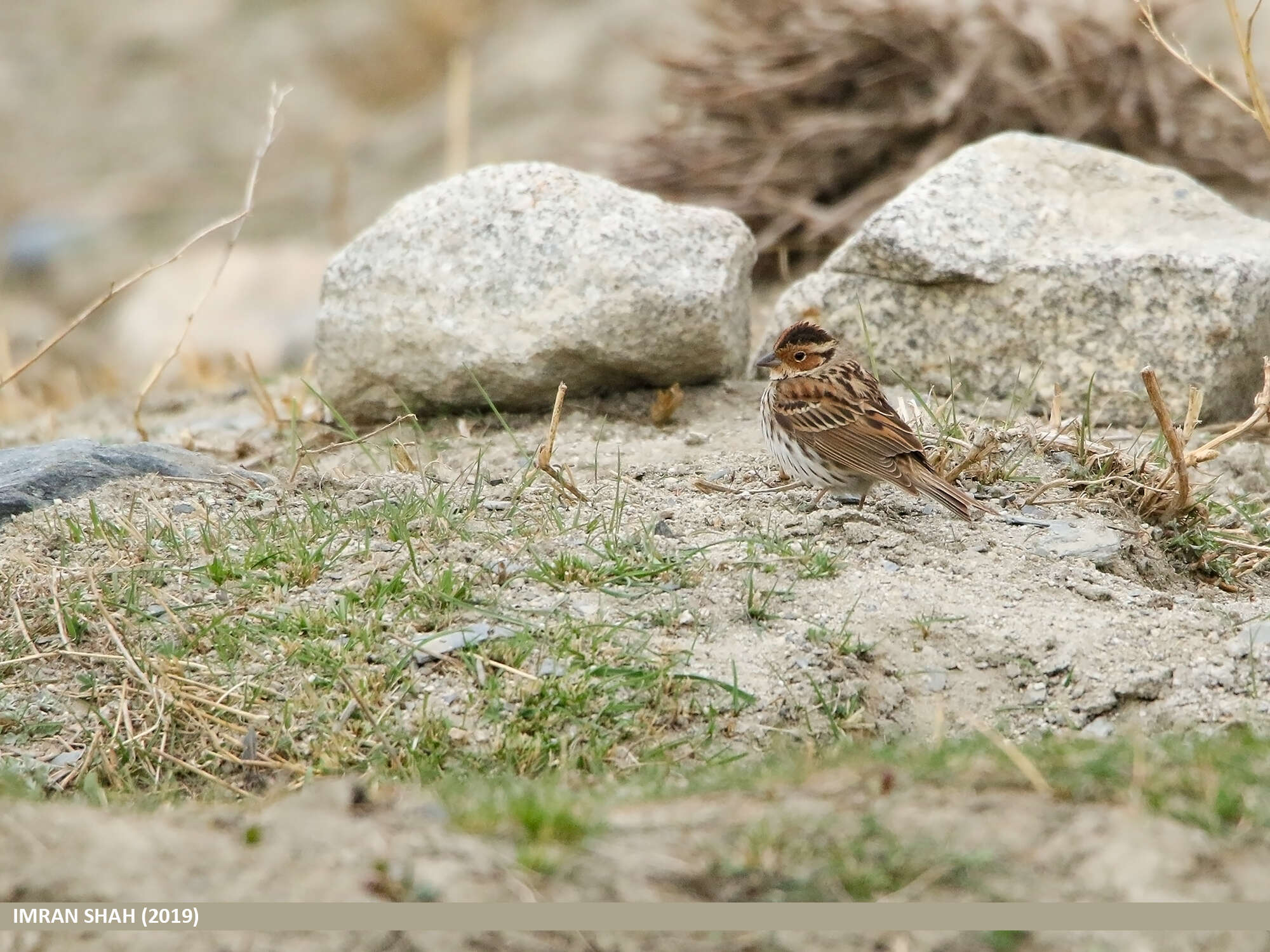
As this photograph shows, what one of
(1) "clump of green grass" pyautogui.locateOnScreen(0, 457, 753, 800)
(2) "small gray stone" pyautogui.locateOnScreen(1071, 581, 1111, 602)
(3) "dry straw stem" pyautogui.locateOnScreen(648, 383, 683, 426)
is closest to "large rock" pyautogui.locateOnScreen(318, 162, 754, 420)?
(3) "dry straw stem" pyautogui.locateOnScreen(648, 383, 683, 426)

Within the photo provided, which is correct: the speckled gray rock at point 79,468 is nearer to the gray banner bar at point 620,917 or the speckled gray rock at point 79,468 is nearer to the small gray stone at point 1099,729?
the gray banner bar at point 620,917

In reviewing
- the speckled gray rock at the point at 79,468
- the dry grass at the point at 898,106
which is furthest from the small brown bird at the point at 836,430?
the dry grass at the point at 898,106

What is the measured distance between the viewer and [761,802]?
132 inches

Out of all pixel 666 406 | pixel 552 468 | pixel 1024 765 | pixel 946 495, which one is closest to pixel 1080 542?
pixel 946 495

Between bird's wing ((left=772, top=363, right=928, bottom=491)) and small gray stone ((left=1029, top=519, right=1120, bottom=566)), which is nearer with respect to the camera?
small gray stone ((left=1029, top=519, right=1120, bottom=566))

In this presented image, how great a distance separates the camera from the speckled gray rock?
542 cm

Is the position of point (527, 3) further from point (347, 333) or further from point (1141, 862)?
point (1141, 862)

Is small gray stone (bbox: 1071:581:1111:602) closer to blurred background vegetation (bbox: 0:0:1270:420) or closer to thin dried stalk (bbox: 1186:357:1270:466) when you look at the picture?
thin dried stalk (bbox: 1186:357:1270:466)

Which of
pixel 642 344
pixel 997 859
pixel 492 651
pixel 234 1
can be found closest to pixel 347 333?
pixel 642 344

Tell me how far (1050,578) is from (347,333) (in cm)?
312

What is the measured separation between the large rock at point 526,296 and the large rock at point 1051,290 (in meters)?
0.54

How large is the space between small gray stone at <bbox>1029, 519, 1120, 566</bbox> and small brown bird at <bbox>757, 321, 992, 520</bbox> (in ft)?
0.75

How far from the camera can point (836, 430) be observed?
17.7ft

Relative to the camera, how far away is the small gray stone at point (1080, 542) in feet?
16.9
